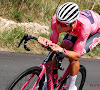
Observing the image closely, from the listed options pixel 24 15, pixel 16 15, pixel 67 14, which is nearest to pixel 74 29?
pixel 67 14

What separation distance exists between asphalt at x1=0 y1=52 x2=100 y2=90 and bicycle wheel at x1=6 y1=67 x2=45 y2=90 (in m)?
0.97

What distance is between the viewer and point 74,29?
106 inches

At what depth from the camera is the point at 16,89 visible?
267 centimetres

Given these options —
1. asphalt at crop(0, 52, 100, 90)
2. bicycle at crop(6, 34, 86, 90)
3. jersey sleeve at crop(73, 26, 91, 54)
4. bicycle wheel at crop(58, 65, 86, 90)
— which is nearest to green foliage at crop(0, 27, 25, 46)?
asphalt at crop(0, 52, 100, 90)

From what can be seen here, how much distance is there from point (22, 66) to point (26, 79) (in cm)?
204

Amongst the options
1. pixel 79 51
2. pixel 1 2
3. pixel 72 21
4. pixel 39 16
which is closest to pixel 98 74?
pixel 79 51

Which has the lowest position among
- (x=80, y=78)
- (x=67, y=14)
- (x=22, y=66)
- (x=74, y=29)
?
(x=22, y=66)

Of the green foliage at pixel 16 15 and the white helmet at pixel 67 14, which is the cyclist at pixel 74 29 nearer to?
the white helmet at pixel 67 14

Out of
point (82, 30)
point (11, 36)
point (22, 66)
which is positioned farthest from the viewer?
point (11, 36)

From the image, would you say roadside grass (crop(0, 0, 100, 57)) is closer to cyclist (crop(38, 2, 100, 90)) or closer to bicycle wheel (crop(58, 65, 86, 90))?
bicycle wheel (crop(58, 65, 86, 90))

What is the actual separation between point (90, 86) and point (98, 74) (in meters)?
1.08

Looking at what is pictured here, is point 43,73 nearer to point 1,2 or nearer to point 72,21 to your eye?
point 72,21

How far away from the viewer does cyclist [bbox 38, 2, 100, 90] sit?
238 centimetres

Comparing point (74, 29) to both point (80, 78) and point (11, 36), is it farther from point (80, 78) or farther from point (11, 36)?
point (11, 36)
